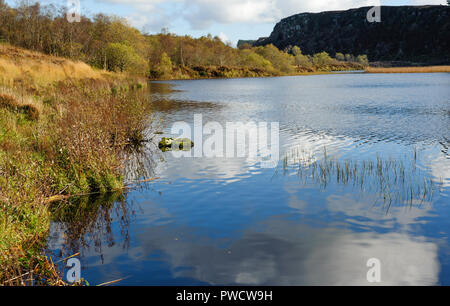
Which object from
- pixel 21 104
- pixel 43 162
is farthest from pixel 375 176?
pixel 21 104

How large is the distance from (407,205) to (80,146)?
879cm

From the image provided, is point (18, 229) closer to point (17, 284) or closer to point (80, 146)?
point (17, 284)

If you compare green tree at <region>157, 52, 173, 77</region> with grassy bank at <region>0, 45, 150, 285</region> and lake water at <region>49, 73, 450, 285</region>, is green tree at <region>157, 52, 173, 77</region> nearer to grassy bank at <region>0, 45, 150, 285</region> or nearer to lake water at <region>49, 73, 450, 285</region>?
grassy bank at <region>0, 45, 150, 285</region>

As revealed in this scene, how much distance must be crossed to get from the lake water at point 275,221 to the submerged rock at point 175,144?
2.53 ft

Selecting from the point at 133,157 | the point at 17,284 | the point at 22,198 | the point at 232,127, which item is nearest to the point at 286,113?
the point at 232,127

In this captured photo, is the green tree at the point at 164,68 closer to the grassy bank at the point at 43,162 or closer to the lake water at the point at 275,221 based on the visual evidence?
the grassy bank at the point at 43,162

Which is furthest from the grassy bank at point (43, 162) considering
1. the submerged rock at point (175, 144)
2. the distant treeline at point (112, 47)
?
the distant treeline at point (112, 47)

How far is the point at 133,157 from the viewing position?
51.3 feet

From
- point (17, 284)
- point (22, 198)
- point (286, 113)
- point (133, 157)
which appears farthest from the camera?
point (286, 113)

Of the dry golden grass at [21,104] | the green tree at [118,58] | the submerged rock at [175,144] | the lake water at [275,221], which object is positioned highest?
the green tree at [118,58]

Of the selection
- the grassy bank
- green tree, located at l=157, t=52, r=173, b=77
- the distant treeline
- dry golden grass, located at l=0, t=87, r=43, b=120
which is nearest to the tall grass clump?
the grassy bank

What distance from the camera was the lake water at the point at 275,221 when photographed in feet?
22.8

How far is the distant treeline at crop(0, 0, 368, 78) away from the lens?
205 ft

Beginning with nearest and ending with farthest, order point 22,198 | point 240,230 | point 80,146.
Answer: point 22,198 → point 240,230 → point 80,146
